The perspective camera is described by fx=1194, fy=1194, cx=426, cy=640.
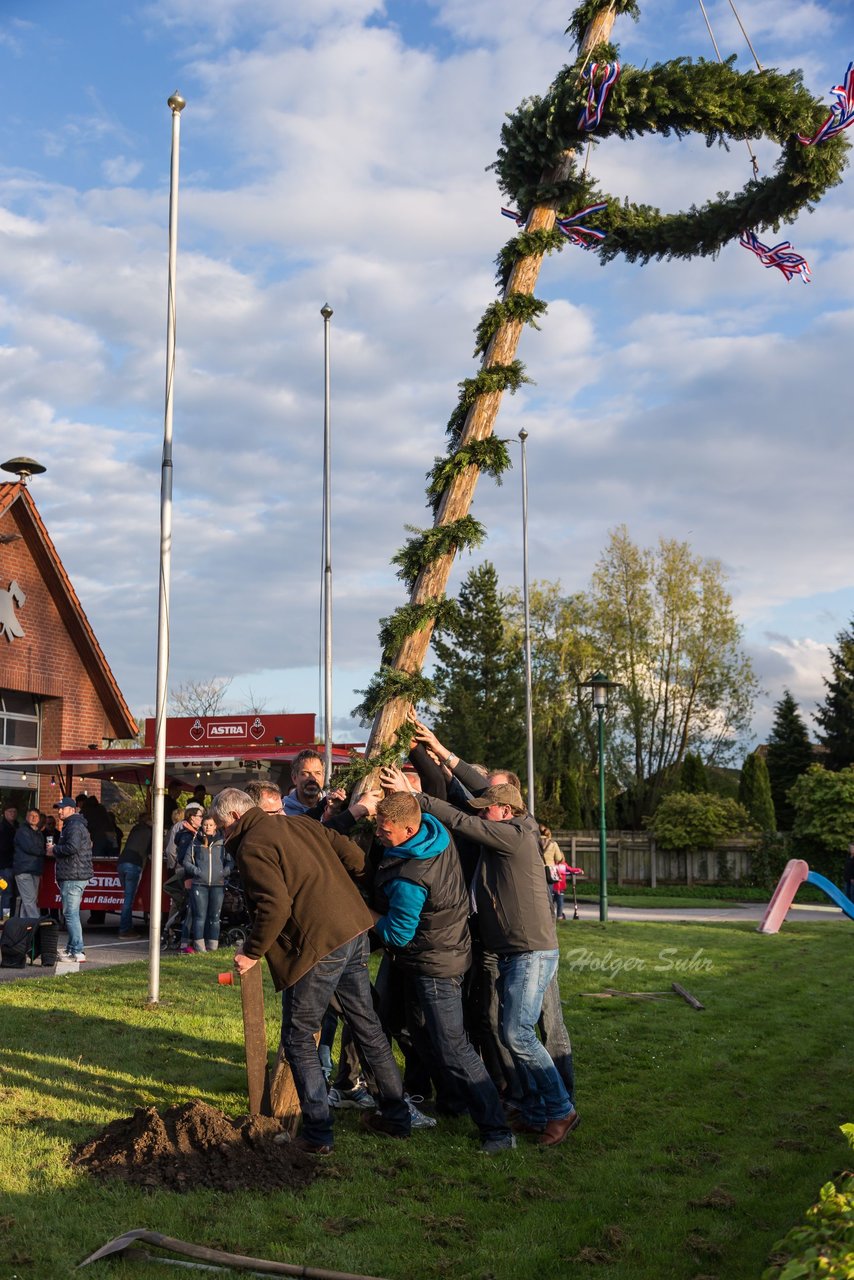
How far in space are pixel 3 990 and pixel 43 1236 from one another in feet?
22.2

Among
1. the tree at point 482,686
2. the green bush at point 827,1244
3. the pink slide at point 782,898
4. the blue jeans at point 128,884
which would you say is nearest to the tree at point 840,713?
the tree at point 482,686

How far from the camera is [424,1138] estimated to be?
6.79 m

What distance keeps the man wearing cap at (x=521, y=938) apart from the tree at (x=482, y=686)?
125 feet

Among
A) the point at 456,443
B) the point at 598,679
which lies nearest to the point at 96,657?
the point at 598,679

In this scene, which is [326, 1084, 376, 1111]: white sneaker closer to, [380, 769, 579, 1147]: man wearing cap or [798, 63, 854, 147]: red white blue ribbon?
[380, 769, 579, 1147]: man wearing cap

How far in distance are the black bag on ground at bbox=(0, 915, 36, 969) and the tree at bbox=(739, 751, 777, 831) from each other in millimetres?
31854

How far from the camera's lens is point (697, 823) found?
125 ft

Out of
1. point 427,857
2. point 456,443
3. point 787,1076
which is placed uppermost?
point 456,443

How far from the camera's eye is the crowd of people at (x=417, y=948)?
6379 millimetres

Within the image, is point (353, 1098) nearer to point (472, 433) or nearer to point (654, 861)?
point (472, 433)

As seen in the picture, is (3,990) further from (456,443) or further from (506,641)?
(506,641)

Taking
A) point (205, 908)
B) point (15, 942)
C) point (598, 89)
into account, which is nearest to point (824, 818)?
point (205, 908)

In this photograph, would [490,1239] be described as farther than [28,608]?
No

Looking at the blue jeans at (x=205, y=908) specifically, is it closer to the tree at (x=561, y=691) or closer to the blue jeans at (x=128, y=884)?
the blue jeans at (x=128, y=884)
